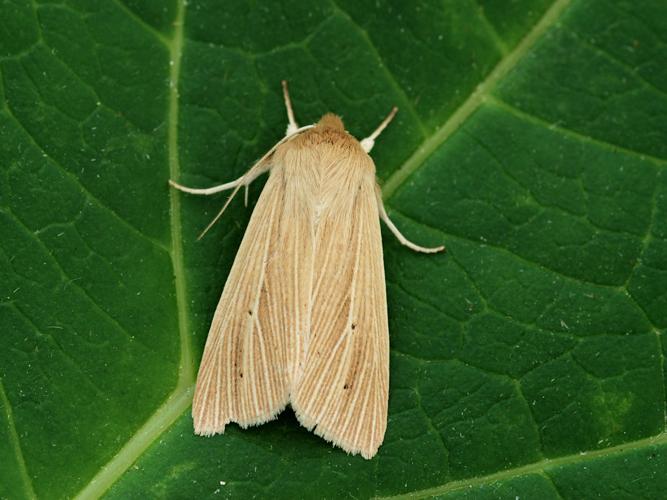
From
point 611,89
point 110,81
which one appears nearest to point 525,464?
point 611,89

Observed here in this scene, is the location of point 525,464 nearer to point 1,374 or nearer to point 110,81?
point 1,374

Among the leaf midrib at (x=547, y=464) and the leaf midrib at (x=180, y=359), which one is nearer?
the leaf midrib at (x=180, y=359)

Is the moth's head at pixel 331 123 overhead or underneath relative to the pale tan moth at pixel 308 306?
overhead

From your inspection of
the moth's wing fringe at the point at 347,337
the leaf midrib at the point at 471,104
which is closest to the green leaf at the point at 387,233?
the leaf midrib at the point at 471,104

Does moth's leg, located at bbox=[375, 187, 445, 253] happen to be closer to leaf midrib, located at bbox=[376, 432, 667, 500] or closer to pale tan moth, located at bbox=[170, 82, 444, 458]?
pale tan moth, located at bbox=[170, 82, 444, 458]

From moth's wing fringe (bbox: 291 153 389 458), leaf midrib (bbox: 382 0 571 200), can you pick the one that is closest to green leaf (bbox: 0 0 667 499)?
leaf midrib (bbox: 382 0 571 200)

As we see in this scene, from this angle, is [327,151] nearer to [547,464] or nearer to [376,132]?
[376,132]

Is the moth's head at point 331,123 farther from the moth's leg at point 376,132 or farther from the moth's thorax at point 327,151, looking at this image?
→ the moth's leg at point 376,132
